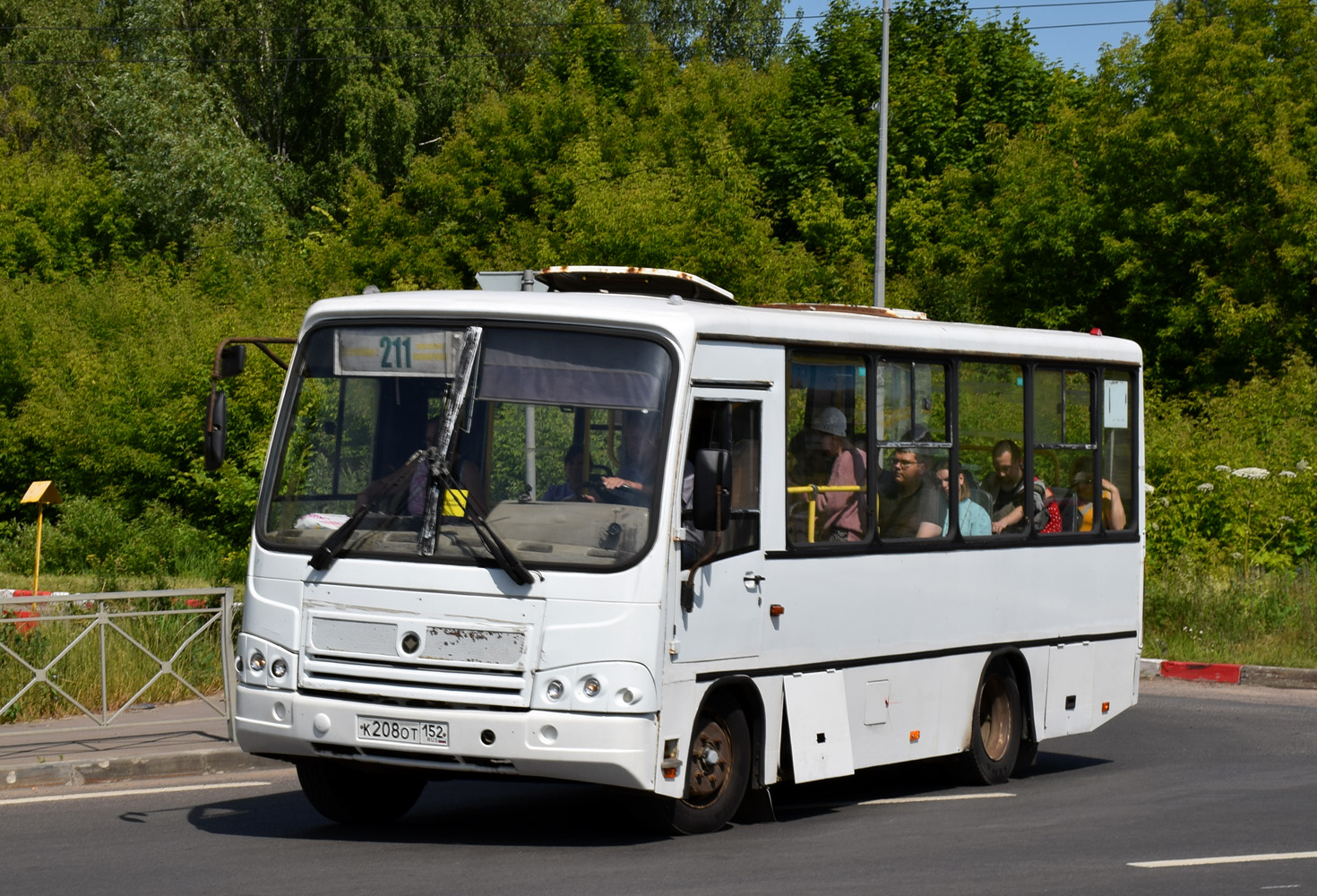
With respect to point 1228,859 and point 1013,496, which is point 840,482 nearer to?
point 1013,496

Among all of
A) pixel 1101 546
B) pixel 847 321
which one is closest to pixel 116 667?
pixel 847 321

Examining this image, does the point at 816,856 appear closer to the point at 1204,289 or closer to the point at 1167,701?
the point at 1167,701

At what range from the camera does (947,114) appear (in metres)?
47.1

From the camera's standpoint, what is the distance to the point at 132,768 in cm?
1116

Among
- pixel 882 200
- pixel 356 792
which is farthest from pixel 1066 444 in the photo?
pixel 882 200

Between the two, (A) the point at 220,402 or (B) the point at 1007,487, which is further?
(B) the point at 1007,487

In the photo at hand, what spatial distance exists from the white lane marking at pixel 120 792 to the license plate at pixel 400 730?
114 inches

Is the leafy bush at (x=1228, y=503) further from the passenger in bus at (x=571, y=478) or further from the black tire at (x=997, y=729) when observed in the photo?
the passenger in bus at (x=571, y=478)

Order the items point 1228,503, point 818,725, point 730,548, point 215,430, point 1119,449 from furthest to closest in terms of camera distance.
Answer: point 1228,503 < point 1119,449 < point 818,725 < point 215,430 < point 730,548

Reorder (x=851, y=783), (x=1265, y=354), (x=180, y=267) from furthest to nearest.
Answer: (x=180, y=267) → (x=1265, y=354) → (x=851, y=783)

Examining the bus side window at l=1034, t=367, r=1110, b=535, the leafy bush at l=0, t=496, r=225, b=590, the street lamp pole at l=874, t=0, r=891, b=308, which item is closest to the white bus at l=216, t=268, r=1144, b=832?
the bus side window at l=1034, t=367, r=1110, b=535

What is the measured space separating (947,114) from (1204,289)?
15.0m

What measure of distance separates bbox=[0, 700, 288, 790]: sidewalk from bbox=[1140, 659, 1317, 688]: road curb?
33.5 feet

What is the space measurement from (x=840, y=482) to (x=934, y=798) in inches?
90.2
